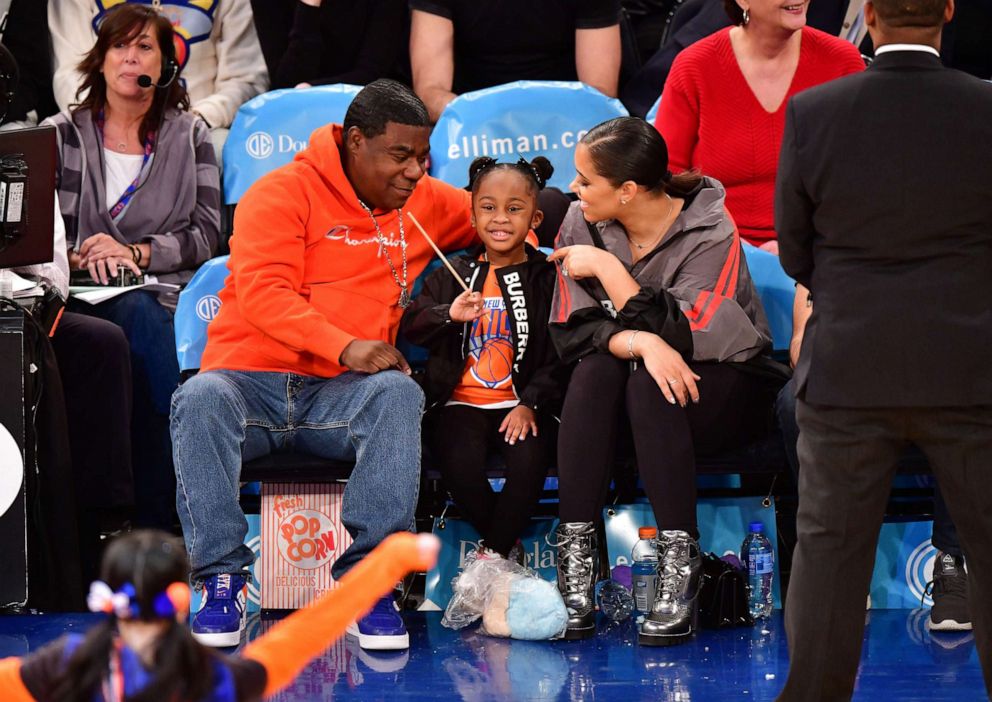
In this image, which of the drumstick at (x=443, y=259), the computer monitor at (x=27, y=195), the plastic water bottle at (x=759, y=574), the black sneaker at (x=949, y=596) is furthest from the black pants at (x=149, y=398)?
the black sneaker at (x=949, y=596)

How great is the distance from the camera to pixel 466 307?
350 centimetres

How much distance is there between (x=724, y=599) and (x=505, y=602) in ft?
1.74

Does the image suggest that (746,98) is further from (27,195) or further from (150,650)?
(150,650)

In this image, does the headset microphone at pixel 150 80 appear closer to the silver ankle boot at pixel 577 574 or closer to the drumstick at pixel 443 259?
the drumstick at pixel 443 259

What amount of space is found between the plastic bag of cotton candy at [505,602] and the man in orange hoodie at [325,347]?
0.21 metres

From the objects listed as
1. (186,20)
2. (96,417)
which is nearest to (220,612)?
(96,417)

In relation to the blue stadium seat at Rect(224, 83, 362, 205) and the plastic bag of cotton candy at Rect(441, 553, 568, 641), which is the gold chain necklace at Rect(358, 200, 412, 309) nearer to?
the plastic bag of cotton candy at Rect(441, 553, 568, 641)

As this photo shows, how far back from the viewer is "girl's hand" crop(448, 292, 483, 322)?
3.48 m

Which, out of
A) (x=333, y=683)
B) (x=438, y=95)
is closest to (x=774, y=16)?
(x=438, y=95)

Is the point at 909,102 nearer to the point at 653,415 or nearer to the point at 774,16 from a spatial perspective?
the point at 653,415

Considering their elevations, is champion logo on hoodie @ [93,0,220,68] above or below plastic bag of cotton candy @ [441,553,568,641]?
above

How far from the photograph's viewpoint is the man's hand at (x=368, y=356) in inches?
136

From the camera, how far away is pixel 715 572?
3.45 metres

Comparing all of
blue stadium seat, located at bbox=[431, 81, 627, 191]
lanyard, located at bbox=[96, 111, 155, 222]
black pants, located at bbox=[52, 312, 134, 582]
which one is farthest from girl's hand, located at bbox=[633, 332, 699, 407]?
lanyard, located at bbox=[96, 111, 155, 222]
